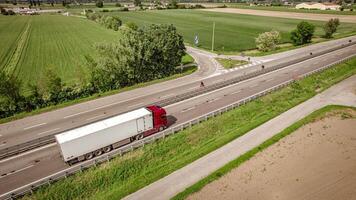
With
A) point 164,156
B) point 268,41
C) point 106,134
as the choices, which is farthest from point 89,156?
point 268,41

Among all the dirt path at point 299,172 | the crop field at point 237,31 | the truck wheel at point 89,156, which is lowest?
the dirt path at point 299,172

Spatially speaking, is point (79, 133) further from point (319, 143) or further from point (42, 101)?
point (319, 143)

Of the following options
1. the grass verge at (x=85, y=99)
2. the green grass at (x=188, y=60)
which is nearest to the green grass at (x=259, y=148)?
the grass verge at (x=85, y=99)

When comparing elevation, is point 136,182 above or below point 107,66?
below

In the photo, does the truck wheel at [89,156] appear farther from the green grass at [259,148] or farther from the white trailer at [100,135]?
the green grass at [259,148]

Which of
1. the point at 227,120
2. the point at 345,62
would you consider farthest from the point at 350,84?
the point at 227,120

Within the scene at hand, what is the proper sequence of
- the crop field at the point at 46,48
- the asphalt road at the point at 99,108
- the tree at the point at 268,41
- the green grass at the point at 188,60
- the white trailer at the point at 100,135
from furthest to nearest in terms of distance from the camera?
the tree at the point at 268,41, the green grass at the point at 188,60, the crop field at the point at 46,48, the asphalt road at the point at 99,108, the white trailer at the point at 100,135

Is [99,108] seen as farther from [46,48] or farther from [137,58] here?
[46,48]
